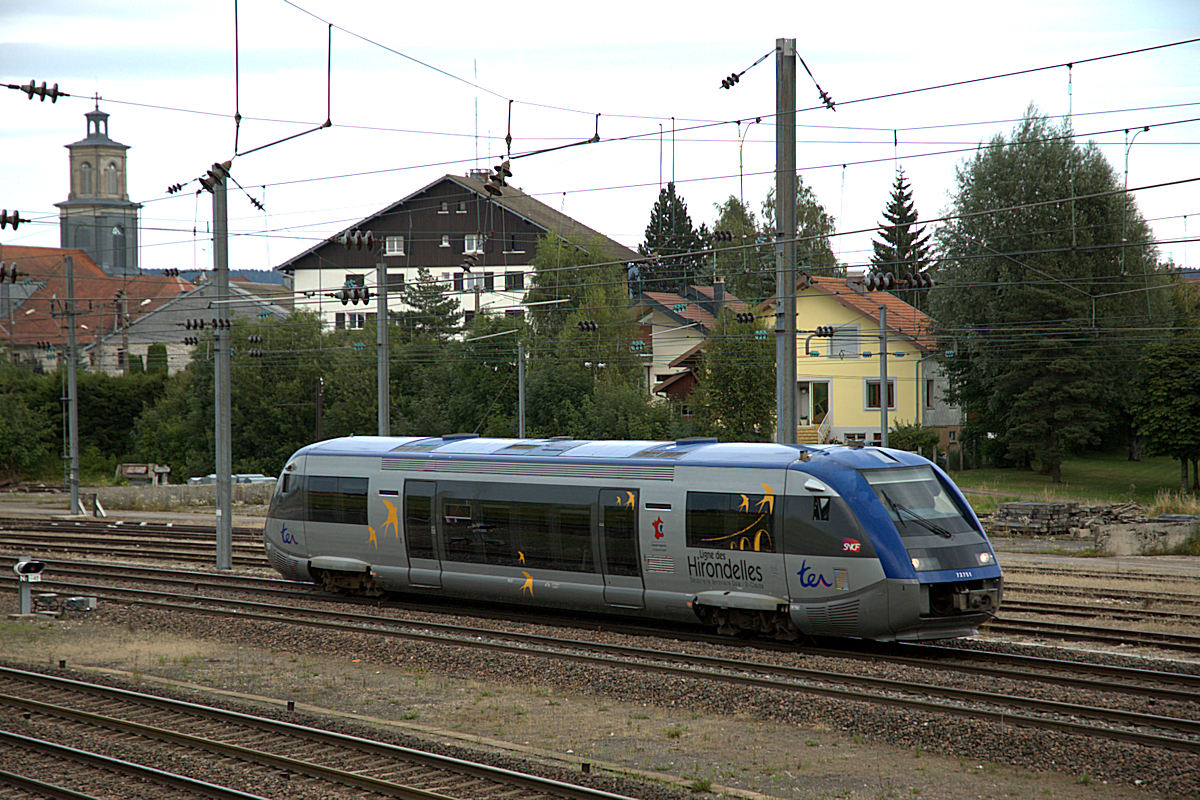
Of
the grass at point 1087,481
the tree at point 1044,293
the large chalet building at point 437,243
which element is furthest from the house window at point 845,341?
the large chalet building at point 437,243

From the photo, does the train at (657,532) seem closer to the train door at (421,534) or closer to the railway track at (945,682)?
the train door at (421,534)

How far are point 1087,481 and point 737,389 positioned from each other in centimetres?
1814

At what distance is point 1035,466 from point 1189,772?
162 feet

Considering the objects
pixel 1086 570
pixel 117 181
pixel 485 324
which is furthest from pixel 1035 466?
pixel 117 181

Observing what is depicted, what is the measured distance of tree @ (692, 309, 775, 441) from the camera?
4959cm

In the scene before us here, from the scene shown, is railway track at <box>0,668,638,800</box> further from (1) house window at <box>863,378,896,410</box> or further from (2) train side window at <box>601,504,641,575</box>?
(1) house window at <box>863,378,896,410</box>

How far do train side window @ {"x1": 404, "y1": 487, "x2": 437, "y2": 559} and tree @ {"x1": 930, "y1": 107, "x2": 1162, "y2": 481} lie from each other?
37191 millimetres

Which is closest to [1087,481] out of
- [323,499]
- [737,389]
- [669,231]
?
[737,389]

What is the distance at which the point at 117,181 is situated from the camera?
135 meters

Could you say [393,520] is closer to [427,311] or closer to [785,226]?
[785,226]

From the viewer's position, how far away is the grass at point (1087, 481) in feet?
152

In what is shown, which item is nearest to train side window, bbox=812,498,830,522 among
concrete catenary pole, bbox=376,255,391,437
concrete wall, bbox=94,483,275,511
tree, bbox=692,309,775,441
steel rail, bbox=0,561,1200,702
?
steel rail, bbox=0,561,1200,702

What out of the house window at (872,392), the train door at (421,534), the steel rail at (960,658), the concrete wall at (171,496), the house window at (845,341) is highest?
the house window at (845,341)

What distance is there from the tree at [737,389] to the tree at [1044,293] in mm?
9776
